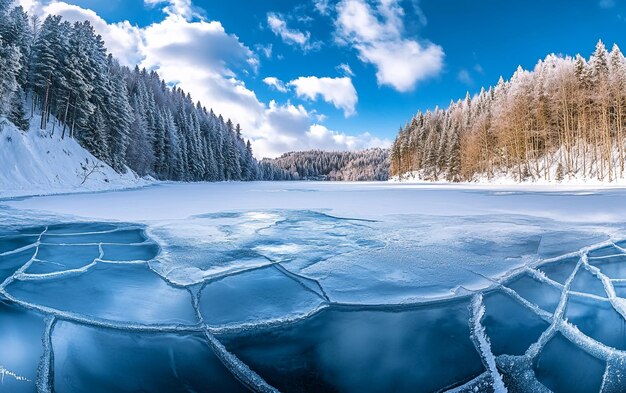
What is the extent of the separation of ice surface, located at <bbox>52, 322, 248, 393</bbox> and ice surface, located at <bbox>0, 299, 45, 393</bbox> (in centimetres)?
12

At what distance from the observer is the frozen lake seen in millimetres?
2000

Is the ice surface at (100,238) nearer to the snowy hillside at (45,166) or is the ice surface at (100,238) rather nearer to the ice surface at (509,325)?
the ice surface at (509,325)

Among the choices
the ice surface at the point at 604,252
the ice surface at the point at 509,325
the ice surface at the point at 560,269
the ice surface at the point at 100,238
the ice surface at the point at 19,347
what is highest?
the ice surface at the point at 604,252

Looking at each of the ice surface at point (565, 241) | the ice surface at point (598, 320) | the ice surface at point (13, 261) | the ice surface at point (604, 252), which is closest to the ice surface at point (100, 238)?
the ice surface at point (13, 261)

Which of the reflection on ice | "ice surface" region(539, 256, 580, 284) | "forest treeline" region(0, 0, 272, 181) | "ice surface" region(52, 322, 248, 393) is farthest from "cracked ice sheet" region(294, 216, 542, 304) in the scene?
"forest treeline" region(0, 0, 272, 181)

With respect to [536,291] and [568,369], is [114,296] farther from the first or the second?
[536,291]

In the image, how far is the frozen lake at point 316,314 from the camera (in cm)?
200

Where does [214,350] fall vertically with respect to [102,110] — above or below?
below

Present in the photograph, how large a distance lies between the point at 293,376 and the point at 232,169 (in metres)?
70.2

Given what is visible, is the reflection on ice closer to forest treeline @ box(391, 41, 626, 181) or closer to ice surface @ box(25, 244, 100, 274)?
ice surface @ box(25, 244, 100, 274)

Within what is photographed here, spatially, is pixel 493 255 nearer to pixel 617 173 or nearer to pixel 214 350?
pixel 214 350

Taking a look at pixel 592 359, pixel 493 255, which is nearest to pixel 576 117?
pixel 493 255

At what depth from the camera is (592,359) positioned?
2.20 m

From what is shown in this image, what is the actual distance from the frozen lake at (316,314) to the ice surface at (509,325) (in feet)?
0.05
